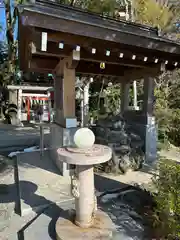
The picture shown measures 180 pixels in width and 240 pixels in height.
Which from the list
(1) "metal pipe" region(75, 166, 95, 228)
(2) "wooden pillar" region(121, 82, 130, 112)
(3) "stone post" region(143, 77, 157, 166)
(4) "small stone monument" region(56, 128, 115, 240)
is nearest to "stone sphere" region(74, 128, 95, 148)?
(4) "small stone monument" region(56, 128, 115, 240)

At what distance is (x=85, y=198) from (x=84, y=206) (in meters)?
0.09

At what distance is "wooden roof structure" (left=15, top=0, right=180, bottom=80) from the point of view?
3.00 meters

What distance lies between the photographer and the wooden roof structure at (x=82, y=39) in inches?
118

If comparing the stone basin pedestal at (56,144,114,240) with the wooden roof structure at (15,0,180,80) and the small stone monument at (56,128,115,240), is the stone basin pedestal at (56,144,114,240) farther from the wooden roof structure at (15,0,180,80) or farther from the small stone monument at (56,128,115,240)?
the wooden roof structure at (15,0,180,80)

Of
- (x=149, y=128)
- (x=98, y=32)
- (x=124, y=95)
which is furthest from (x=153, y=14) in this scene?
(x=98, y=32)

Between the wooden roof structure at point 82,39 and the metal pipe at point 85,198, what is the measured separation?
204 cm

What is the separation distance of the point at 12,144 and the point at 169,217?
6.73 metres

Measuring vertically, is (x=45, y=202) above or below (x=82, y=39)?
below

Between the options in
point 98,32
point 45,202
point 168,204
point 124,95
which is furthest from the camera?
point 124,95

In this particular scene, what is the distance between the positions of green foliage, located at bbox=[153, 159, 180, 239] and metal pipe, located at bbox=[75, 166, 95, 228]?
0.78m

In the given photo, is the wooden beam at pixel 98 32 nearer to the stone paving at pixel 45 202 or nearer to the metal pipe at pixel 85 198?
the metal pipe at pixel 85 198

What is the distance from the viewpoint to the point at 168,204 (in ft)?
6.87

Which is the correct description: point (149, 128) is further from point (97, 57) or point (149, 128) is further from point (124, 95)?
point (97, 57)

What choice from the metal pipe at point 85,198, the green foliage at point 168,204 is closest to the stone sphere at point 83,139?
the metal pipe at point 85,198
